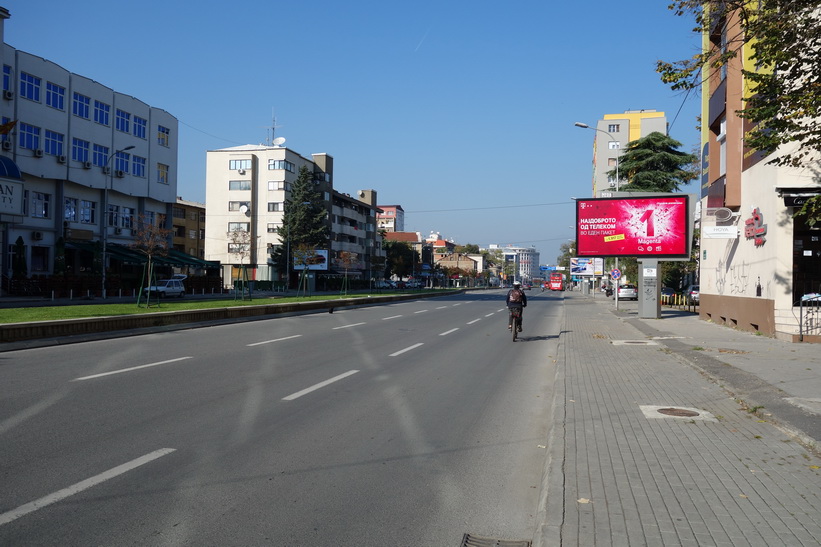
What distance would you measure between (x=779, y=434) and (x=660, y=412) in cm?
140

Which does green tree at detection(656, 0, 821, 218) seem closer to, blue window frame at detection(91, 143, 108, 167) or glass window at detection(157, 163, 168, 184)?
blue window frame at detection(91, 143, 108, 167)

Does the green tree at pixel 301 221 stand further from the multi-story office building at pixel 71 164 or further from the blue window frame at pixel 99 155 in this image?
the blue window frame at pixel 99 155

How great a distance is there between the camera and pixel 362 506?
4.61m

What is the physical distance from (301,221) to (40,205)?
120ft

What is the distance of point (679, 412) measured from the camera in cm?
782

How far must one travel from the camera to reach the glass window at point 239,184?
77625mm

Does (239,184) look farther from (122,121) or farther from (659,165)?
(659,165)

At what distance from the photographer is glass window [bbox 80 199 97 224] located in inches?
1752

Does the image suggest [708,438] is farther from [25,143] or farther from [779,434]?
[25,143]

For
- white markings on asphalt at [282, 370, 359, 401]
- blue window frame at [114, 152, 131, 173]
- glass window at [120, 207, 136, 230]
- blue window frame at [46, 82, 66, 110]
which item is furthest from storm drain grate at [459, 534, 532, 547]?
glass window at [120, 207, 136, 230]

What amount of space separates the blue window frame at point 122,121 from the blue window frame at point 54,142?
240 inches

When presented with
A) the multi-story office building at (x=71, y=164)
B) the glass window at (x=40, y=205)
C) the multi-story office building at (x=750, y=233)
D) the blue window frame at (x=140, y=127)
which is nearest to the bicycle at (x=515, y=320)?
the multi-story office building at (x=750, y=233)

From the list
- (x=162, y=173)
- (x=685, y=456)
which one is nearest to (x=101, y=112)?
(x=162, y=173)

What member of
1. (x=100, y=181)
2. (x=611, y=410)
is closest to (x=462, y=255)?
(x=100, y=181)
